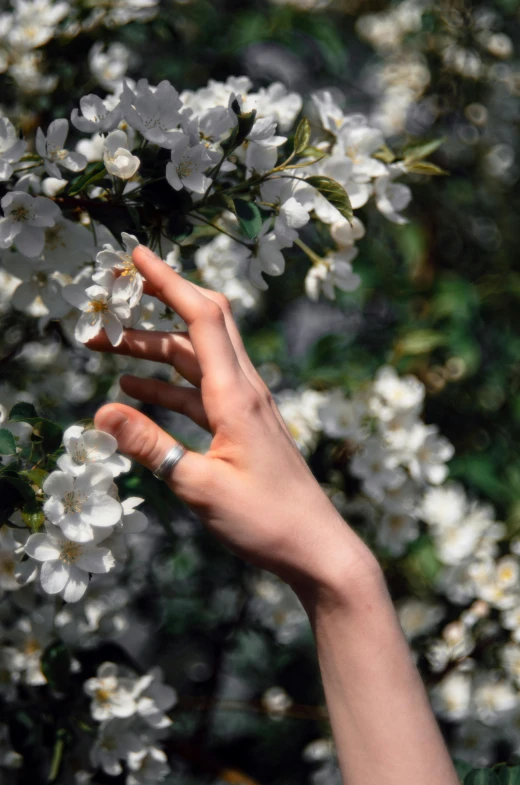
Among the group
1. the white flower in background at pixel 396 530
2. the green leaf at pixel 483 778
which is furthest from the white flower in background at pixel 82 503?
the white flower in background at pixel 396 530

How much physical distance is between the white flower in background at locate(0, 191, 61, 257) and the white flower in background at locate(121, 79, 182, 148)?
0.53ft

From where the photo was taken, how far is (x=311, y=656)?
7.38 feet

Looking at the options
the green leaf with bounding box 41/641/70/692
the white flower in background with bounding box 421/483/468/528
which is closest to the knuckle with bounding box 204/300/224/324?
the green leaf with bounding box 41/641/70/692

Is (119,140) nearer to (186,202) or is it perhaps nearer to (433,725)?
(186,202)

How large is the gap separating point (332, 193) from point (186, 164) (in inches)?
9.1

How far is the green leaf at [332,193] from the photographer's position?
3.80 feet

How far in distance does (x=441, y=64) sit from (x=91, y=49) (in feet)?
4.59

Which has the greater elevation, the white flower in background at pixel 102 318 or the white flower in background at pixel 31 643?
the white flower in background at pixel 102 318

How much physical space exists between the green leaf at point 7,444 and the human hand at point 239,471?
0.34ft

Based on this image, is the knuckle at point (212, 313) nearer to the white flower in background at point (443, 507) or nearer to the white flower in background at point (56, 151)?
the white flower in background at point (56, 151)

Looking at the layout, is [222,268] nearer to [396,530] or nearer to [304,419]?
Answer: [304,419]

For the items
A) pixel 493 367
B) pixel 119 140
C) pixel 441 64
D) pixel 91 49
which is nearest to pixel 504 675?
pixel 493 367

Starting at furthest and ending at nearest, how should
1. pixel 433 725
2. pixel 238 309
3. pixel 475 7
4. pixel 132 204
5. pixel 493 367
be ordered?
pixel 475 7
pixel 493 367
pixel 238 309
pixel 132 204
pixel 433 725

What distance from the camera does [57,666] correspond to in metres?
1.39
